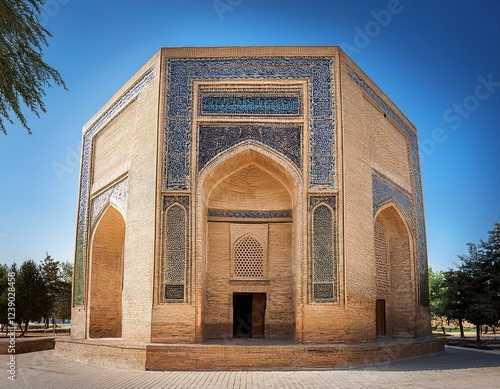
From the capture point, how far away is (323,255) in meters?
8.40

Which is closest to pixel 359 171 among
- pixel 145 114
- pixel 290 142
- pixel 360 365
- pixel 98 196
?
pixel 290 142

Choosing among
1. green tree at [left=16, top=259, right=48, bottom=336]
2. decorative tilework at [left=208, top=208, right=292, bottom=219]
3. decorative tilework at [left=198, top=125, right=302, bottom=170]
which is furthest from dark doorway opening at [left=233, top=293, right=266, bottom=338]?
green tree at [left=16, top=259, right=48, bottom=336]

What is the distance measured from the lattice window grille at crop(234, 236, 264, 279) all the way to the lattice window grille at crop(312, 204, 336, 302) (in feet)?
5.07

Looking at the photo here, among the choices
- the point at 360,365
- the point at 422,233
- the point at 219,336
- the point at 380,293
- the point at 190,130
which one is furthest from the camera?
the point at 422,233

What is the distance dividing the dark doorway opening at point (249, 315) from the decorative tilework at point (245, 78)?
2424mm

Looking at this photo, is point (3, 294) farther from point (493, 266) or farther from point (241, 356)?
point (493, 266)

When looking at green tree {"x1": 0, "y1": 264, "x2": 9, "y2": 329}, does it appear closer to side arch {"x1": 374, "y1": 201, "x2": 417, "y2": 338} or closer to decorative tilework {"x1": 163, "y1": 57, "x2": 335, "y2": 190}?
decorative tilework {"x1": 163, "y1": 57, "x2": 335, "y2": 190}

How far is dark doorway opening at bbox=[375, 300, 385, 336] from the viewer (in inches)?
419

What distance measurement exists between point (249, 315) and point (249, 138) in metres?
3.19

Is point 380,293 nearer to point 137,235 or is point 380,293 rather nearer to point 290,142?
point 290,142

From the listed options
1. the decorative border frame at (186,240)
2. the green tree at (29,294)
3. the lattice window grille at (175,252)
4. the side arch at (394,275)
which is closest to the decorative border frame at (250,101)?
the decorative border frame at (186,240)

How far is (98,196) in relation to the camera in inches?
437

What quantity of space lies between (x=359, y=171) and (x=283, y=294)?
8.26 ft

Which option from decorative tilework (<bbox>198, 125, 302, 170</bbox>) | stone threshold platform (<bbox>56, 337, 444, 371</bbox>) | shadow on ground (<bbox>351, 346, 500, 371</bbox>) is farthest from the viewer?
decorative tilework (<bbox>198, 125, 302, 170</bbox>)
